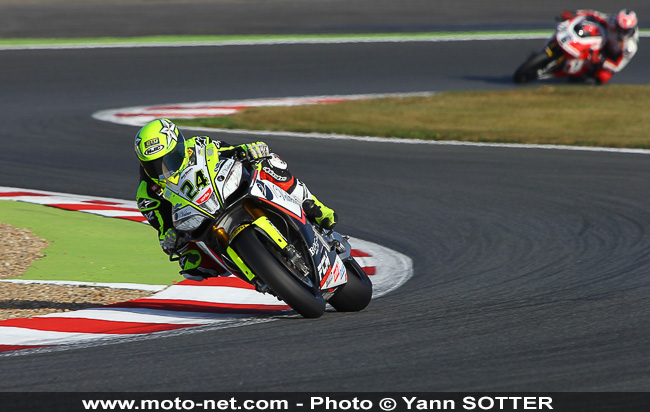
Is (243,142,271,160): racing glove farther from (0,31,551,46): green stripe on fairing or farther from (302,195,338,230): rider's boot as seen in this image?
(0,31,551,46): green stripe on fairing

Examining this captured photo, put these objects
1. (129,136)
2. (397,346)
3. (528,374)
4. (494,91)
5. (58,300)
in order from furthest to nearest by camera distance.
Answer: (494,91) < (129,136) < (58,300) < (397,346) < (528,374)

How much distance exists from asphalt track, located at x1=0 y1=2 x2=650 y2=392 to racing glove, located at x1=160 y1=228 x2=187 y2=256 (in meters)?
0.64

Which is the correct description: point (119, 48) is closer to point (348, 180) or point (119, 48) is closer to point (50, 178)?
point (50, 178)

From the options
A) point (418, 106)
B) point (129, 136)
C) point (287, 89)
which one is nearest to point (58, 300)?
point (129, 136)

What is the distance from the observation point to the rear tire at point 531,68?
65.6 ft

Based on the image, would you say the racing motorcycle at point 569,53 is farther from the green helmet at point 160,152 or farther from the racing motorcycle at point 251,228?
the green helmet at point 160,152

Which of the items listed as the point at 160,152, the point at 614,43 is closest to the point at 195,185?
the point at 160,152

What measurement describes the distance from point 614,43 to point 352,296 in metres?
15.1

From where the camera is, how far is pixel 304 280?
5.95 metres

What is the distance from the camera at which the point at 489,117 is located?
1647 cm

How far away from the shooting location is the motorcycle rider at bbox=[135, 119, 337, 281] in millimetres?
5930

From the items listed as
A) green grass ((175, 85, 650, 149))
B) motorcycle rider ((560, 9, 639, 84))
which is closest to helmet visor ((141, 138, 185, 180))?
green grass ((175, 85, 650, 149))

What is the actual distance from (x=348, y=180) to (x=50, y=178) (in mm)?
3785

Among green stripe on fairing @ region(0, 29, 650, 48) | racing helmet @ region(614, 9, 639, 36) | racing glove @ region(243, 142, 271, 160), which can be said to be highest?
green stripe on fairing @ region(0, 29, 650, 48)
